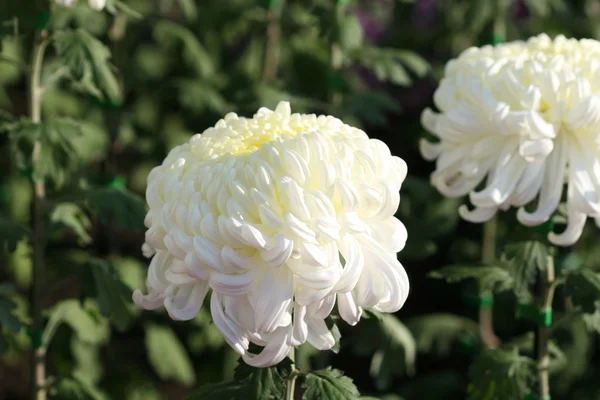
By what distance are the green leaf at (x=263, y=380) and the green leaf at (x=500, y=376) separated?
506 millimetres

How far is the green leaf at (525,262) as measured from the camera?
150cm

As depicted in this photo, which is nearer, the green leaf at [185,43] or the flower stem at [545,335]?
the flower stem at [545,335]

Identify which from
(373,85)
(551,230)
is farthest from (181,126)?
(551,230)

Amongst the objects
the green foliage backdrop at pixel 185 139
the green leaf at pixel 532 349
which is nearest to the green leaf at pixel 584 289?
the green foliage backdrop at pixel 185 139

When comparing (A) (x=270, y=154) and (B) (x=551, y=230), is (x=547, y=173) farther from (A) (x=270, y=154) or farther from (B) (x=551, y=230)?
(A) (x=270, y=154)

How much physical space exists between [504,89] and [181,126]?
1790 mm

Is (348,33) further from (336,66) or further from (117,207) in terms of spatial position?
(117,207)

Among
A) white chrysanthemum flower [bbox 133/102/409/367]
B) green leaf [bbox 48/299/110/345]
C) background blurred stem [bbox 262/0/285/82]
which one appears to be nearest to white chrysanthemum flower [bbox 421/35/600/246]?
Result: white chrysanthemum flower [bbox 133/102/409/367]

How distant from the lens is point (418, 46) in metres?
2.97

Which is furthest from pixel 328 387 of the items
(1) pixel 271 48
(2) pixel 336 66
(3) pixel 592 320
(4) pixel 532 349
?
(1) pixel 271 48

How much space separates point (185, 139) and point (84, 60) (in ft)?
3.18

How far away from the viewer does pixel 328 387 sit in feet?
3.93

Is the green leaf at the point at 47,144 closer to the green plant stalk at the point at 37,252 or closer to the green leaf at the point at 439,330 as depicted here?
the green plant stalk at the point at 37,252

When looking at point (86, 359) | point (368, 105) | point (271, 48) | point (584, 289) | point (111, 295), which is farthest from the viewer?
point (271, 48)
